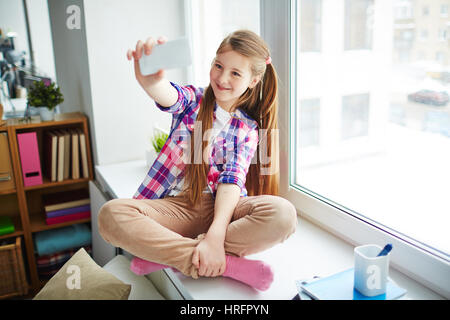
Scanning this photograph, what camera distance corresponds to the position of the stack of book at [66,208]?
182 centimetres

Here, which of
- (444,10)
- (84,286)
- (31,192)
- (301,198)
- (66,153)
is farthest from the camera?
(31,192)

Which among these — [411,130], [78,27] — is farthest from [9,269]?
[411,130]

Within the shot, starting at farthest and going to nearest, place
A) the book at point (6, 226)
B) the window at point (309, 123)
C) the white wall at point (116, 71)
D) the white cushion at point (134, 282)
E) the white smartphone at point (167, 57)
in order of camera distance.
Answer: the book at point (6, 226), the white wall at point (116, 71), the window at point (309, 123), the white cushion at point (134, 282), the white smartphone at point (167, 57)

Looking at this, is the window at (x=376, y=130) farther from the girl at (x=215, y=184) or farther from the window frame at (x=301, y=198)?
the girl at (x=215, y=184)

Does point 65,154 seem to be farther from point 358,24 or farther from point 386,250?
point 386,250

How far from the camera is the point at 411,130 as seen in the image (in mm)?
928

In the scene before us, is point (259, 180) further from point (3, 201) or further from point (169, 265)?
point (3, 201)

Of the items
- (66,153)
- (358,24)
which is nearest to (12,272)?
(66,153)

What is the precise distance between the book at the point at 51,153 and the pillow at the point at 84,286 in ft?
2.68

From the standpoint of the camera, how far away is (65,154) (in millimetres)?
1812

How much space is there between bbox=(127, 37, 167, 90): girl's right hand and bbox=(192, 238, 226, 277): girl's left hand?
Result: 0.36 m

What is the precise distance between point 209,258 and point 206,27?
3.79ft

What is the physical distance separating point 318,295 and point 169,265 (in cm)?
33

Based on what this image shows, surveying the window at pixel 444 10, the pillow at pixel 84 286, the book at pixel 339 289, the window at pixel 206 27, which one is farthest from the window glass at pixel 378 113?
the pillow at pixel 84 286
